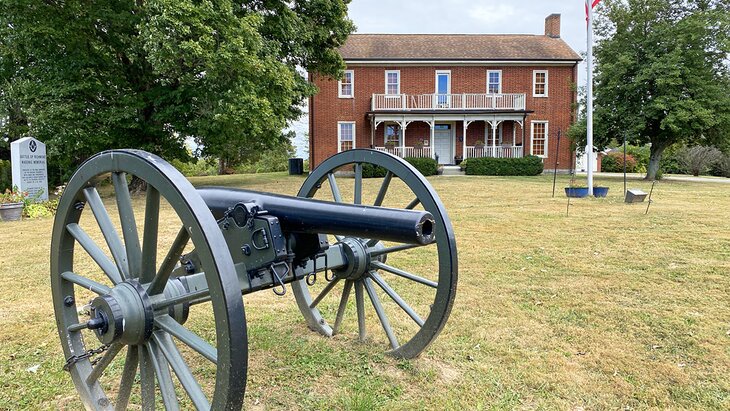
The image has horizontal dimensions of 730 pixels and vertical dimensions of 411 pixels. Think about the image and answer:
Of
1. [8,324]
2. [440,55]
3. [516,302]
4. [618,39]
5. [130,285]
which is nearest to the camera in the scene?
[130,285]

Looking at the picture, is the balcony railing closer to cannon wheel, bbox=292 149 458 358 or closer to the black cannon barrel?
cannon wheel, bbox=292 149 458 358

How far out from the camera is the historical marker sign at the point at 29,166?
39.9 feet

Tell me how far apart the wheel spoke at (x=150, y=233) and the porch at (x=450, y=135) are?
24.8 metres

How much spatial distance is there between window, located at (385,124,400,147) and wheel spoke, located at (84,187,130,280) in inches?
1034

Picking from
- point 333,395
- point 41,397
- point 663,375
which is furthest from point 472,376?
point 41,397

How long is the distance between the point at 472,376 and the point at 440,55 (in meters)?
26.9

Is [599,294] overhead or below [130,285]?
below

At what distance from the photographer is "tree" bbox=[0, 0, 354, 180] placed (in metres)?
13.5

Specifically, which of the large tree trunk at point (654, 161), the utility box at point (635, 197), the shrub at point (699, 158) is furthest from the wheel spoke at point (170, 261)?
the shrub at point (699, 158)

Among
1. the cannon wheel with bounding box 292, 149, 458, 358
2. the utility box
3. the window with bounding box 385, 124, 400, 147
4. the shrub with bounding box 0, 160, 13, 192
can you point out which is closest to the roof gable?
the window with bounding box 385, 124, 400, 147

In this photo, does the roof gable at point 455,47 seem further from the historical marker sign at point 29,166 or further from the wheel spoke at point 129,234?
the wheel spoke at point 129,234

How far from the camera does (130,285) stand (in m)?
2.11

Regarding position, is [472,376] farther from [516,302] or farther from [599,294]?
[599,294]

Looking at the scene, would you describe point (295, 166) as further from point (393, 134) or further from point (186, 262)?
point (186, 262)
